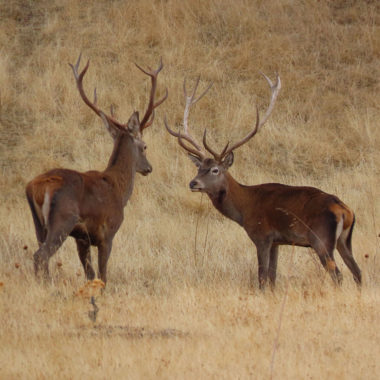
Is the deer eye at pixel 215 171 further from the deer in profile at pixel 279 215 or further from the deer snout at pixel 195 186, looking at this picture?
the deer snout at pixel 195 186

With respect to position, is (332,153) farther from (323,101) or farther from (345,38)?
(345,38)

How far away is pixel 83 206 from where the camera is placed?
7.97 m

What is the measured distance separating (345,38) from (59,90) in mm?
5510

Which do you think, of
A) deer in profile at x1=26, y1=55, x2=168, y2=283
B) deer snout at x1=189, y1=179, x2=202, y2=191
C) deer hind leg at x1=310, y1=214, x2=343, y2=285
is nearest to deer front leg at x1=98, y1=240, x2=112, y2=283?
deer in profile at x1=26, y1=55, x2=168, y2=283

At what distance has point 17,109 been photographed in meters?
15.2

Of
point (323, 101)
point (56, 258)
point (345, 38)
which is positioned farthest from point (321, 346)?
point (345, 38)

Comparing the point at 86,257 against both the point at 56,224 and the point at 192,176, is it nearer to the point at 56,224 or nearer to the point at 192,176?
the point at 56,224

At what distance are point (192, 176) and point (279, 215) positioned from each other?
4.15 m

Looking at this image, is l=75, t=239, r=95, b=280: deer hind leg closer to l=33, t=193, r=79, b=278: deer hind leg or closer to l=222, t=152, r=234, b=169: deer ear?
l=33, t=193, r=79, b=278: deer hind leg

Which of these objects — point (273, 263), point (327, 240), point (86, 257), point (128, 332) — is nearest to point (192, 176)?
point (273, 263)

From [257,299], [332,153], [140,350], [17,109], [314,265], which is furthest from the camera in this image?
[17,109]

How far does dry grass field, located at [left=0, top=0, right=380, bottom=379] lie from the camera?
241 inches

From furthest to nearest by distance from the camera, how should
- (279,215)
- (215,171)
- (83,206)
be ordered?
(215,171) < (279,215) < (83,206)

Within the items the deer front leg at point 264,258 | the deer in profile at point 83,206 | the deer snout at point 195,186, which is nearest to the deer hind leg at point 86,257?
the deer in profile at point 83,206
